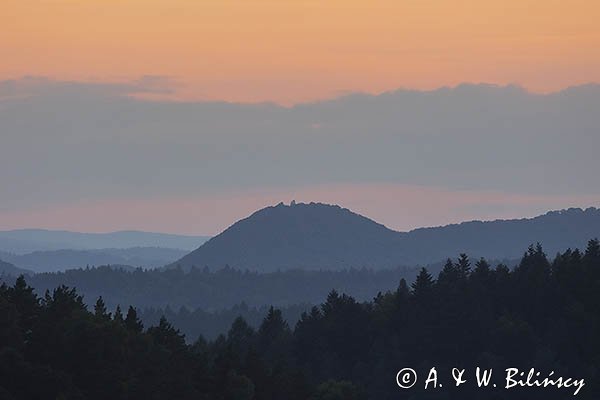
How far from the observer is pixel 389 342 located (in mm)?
162250

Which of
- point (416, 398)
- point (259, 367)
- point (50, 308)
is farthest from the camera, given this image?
point (416, 398)

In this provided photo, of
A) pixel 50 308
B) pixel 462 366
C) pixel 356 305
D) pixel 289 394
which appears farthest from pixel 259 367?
pixel 356 305

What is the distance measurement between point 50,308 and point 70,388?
10509 mm

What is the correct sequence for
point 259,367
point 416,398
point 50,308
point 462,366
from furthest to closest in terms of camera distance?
point 462,366, point 416,398, point 259,367, point 50,308

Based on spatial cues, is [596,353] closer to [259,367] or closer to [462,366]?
[462,366]

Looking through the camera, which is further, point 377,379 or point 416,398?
point 377,379

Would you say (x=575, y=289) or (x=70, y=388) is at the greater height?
(x=575, y=289)

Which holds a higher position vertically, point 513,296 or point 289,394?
point 513,296

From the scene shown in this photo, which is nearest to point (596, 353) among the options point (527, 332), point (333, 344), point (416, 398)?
point (527, 332)

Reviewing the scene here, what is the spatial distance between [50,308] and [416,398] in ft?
192

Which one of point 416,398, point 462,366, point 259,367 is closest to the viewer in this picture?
point 259,367

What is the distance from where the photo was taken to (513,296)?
550 ft

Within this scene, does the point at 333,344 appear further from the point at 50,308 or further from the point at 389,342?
the point at 50,308

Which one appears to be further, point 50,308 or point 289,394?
point 289,394
